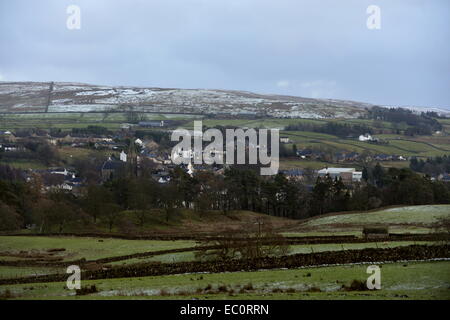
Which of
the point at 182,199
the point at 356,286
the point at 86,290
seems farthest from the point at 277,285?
the point at 182,199

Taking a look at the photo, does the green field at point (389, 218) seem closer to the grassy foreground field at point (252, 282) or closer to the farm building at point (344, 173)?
the grassy foreground field at point (252, 282)

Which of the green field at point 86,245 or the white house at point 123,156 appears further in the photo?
the white house at point 123,156

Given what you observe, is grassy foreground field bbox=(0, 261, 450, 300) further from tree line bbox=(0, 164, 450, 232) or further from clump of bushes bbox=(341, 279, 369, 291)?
tree line bbox=(0, 164, 450, 232)

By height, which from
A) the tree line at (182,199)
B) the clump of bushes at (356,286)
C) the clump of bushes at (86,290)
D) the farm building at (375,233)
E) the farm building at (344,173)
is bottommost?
the farm building at (344,173)

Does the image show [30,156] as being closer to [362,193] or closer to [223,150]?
[223,150]

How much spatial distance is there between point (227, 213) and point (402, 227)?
119ft

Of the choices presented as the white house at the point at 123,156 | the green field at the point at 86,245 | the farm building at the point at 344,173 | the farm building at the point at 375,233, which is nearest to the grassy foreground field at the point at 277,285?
the green field at the point at 86,245

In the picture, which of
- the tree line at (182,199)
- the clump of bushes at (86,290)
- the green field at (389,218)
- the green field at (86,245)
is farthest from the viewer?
the tree line at (182,199)

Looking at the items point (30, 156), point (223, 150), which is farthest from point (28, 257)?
point (223, 150)

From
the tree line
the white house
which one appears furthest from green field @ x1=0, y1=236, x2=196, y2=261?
the white house

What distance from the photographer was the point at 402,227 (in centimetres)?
5919

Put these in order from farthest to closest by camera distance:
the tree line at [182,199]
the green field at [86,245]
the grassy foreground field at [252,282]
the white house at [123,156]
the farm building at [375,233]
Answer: the white house at [123,156], the tree line at [182,199], the farm building at [375,233], the green field at [86,245], the grassy foreground field at [252,282]

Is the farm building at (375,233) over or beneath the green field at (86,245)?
over

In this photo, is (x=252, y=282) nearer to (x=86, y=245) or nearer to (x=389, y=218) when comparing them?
(x=86, y=245)
